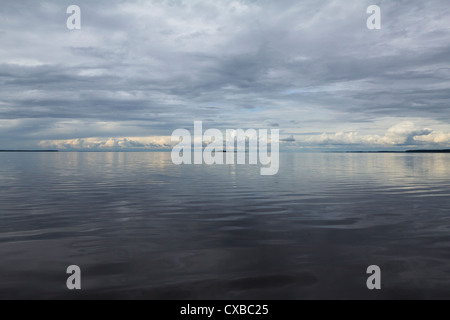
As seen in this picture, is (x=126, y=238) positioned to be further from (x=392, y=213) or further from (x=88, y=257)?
(x=392, y=213)

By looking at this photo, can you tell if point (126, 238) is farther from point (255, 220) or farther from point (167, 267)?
point (255, 220)

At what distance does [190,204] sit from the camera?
24875 mm
